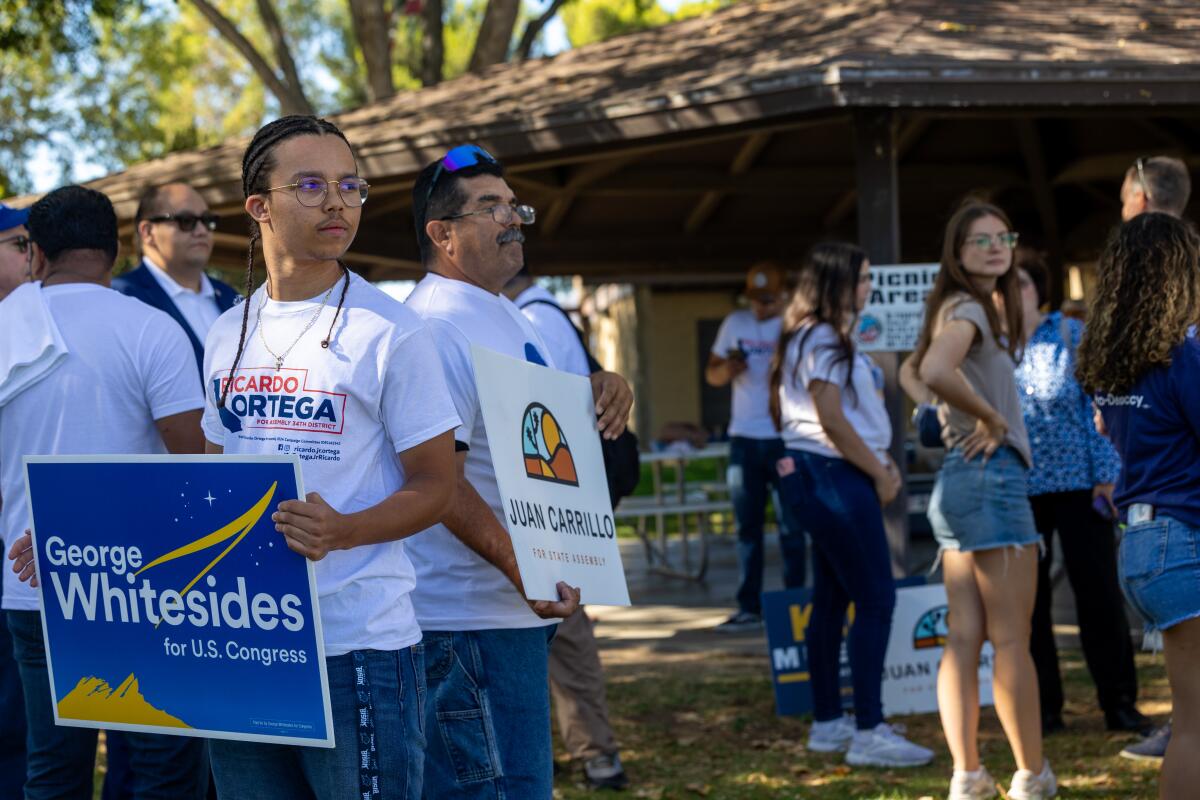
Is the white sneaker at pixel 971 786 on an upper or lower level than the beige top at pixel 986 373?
lower

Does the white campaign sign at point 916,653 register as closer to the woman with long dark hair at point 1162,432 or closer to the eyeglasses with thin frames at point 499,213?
the woman with long dark hair at point 1162,432

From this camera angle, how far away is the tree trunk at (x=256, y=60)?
48.4ft

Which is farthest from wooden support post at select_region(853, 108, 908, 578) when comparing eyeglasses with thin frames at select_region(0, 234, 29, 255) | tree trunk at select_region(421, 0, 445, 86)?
tree trunk at select_region(421, 0, 445, 86)

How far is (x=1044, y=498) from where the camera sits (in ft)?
19.4

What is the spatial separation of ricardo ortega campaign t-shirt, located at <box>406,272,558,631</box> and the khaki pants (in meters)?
2.19

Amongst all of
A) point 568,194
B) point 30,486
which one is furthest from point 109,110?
point 30,486

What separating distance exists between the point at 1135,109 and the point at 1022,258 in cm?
204

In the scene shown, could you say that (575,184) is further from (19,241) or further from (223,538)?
(223,538)

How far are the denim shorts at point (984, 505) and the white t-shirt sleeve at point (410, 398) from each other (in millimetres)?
2688

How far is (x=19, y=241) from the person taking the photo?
14.5 ft

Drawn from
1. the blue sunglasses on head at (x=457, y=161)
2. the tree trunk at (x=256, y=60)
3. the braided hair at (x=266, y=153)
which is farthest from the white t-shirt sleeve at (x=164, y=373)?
the tree trunk at (x=256, y=60)

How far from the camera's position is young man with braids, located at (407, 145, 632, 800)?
3004 mm

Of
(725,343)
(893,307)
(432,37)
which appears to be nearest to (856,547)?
(893,307)

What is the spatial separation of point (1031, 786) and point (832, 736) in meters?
1.21
